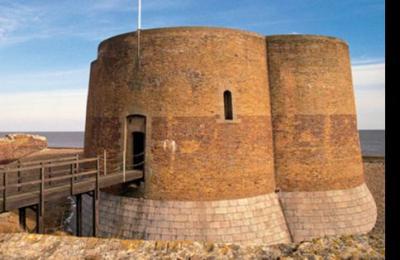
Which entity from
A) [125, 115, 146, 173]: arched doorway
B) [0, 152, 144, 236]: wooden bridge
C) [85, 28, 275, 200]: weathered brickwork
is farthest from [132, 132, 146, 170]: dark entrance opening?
[85, 28, 275, 200]: weathered brickwork

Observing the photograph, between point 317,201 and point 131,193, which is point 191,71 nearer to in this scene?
point 131,193

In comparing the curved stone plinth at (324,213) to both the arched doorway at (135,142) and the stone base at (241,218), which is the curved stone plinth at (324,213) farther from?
the arched doorway at (135,142)

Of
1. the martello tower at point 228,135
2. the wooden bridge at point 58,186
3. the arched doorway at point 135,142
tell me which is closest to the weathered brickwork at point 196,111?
the martello tower at point 228,135

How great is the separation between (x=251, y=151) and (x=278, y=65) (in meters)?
3.86

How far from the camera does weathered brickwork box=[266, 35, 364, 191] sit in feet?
43.1

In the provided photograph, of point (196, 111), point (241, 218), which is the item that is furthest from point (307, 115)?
point (241, 218)

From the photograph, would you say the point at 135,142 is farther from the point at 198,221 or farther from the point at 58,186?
the point at 198,221

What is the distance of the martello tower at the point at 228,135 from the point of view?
11633 millimetres

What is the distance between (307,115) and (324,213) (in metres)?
3.89

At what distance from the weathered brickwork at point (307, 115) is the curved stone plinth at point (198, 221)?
1.86m

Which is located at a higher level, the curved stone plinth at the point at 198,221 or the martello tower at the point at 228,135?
the martello tower at the point at 228,135

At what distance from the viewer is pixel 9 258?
12.4 ft

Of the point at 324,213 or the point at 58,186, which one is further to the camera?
the point at 324,213

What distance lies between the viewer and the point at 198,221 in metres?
11.2
